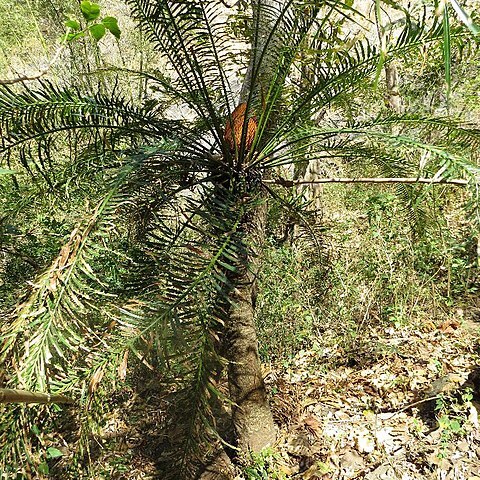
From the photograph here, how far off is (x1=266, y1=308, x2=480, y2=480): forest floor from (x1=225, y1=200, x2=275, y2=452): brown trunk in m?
0.24

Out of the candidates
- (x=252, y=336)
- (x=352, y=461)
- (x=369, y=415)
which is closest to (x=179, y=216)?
(x=252, y=336)

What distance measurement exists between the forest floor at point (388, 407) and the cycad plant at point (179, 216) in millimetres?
362

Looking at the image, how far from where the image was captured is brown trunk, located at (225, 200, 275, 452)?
2.50 metres

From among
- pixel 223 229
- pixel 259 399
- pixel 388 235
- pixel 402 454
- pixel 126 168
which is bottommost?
pixel 402 454

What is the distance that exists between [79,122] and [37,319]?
124cm

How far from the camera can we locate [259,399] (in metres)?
2.67

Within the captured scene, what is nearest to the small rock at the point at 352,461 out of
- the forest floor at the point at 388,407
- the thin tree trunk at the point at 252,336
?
the forest floor at the point at 388,407

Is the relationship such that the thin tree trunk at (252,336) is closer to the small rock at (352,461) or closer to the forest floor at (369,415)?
the forest floor at (369,415)

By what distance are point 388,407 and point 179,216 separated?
1.89 meters

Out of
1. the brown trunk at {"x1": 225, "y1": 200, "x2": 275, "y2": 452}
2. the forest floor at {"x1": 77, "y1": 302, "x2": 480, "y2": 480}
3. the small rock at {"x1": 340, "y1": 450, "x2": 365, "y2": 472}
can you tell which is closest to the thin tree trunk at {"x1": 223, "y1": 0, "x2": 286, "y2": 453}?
the brown trunk at {"x1": 225, "y1": 200, "x2": 275, "y2": 452}

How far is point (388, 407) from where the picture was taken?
2.96 metres

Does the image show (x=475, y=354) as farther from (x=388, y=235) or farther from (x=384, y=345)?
(x=388, y=235)

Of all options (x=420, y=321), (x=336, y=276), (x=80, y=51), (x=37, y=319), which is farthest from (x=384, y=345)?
(x=80, y=51)

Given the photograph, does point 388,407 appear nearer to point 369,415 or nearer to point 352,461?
point 369,415
